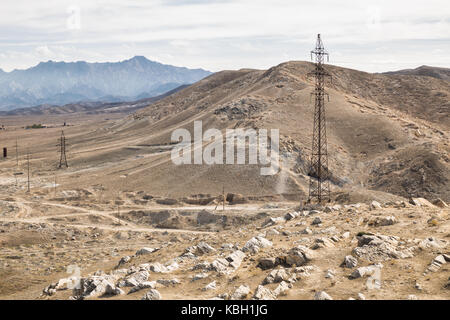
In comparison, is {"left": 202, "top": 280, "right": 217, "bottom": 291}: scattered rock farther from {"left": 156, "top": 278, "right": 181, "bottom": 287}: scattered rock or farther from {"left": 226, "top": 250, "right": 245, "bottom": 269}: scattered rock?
{"left": 226, "top": 250, "right": 245, "bottom": 269}: scattered rock

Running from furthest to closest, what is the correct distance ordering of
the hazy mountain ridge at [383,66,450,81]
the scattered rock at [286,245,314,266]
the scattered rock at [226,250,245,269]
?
the hazy mountain ridge at [383,66,450,81] → the scattered rock at [226,250,245,269] → the scattered rock at [286,245,314,266]

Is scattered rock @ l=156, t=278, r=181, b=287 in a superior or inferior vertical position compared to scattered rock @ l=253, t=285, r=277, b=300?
inferior

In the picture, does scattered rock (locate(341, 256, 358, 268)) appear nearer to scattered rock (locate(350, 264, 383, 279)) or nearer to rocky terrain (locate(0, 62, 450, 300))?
rocky terrain (locate(0, 62, 450, 300))

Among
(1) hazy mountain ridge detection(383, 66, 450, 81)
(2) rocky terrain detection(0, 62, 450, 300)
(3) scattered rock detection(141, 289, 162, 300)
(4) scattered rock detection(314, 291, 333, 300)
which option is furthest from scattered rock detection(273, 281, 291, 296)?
(1) hazy mountain ridge detection(383, 66, 450, 81)

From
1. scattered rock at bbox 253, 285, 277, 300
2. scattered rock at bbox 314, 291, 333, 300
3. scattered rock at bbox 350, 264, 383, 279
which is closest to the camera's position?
scattered rock at bbox 314, 291, 333, 300

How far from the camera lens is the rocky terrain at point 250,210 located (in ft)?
60.0

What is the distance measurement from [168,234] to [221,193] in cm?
1140

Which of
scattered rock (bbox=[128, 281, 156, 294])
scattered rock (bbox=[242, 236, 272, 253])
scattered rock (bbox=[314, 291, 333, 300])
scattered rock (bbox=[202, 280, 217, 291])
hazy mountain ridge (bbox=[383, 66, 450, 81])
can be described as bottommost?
scattered rock (bbox=[128, 281, 156, 294])

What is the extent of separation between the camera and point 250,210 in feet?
152

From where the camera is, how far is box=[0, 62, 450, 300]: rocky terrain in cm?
1830

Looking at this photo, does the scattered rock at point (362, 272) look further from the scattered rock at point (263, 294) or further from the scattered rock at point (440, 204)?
the scattered rock at point (440, 204)

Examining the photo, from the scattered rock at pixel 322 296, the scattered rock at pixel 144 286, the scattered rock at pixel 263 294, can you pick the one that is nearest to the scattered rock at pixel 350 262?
the scattered rock at pixel 322 296

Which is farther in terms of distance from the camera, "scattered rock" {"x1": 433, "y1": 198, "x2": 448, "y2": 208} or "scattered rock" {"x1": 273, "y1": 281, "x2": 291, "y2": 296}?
"scattered rock" {"x1": 433, "y1": 198, "x2": 448, "y2": 208}
